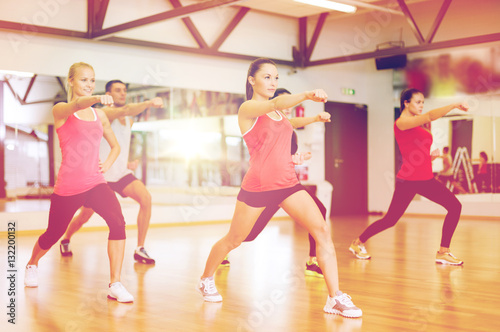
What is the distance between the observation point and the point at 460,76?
1097 cm

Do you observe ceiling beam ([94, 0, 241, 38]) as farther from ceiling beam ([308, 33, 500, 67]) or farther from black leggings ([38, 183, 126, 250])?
black leggings ([38, 183, 126, 250])

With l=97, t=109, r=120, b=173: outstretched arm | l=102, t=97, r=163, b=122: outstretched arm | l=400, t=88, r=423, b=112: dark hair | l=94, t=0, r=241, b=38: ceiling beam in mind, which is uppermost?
l=94, t=0, r=241, b=38: ceiling beam

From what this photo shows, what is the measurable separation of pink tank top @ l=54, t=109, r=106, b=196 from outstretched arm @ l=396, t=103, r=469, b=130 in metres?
2.46

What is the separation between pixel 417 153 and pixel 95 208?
2799 millimetres

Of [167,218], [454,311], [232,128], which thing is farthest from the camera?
[232,128]

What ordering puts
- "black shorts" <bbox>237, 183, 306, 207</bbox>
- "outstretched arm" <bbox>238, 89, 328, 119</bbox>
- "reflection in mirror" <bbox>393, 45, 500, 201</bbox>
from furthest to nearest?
"reflection in mirror" <bbox>393, 45, 500, 201</bbox> → "black shorts" <bbox>237, 183, 306, 207</bbox> → "outstretched arm" <bbox>238, 89, 328, 119</bbox>

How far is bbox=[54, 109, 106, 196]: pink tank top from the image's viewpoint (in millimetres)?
3748

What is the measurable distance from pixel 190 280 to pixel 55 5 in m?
5.49

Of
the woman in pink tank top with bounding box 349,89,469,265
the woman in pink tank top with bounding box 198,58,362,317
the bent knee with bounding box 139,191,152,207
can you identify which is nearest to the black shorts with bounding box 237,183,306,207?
the woman in pink tank top with bounding box 198,58,362,317

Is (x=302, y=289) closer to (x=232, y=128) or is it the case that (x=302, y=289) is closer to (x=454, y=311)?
(x=454, y=311)

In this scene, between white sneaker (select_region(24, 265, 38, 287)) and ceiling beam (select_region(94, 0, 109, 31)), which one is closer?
white sneaker (select_region(24, 265, 38, 287))

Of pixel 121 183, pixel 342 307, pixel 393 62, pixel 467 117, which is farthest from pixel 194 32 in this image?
pixel 342 307

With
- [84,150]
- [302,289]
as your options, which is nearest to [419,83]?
[302,289]

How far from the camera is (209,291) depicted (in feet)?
12.2
